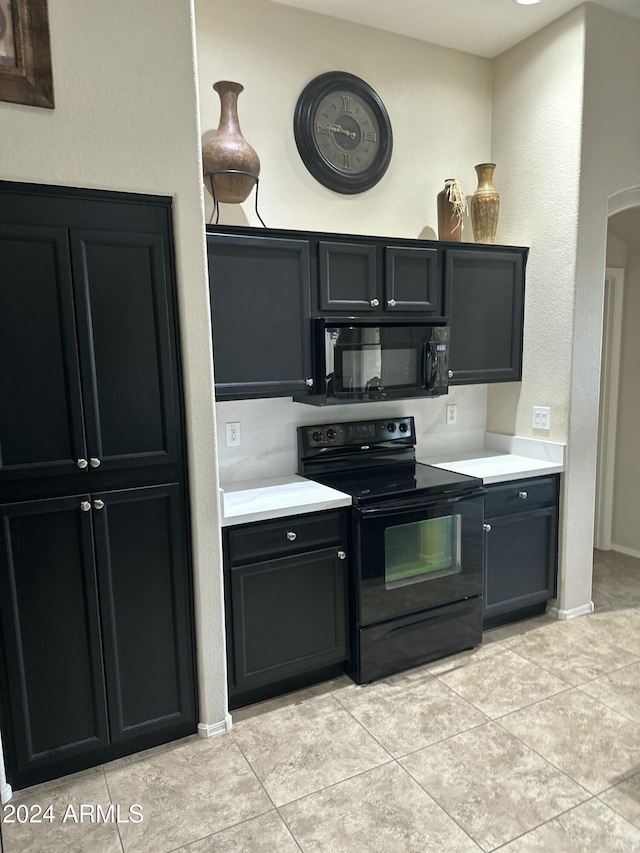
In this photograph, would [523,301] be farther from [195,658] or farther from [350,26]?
[195,658]

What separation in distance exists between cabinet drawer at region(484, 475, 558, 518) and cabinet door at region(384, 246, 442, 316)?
0.97 meters

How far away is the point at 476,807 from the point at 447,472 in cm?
150

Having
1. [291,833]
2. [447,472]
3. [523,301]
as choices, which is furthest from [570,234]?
[291,833]

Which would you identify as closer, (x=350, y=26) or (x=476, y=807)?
(x=476, y=807)

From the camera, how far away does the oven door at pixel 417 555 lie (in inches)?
104

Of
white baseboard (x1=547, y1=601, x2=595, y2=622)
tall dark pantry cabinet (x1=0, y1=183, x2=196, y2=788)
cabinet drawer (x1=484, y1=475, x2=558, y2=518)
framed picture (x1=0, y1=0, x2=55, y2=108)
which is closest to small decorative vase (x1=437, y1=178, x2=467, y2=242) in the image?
cabinet drawer (x1=484, y1=475, x2=558, y2=518)

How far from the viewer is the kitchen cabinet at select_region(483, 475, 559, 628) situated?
3082 millimetres

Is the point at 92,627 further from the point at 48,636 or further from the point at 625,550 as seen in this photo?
the point at 625,550

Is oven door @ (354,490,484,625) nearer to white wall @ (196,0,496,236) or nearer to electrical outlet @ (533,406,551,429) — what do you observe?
electrical outlet @ (533,406,551,429)

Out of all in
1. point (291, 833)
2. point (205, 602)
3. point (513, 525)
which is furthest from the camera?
point (513, 525)

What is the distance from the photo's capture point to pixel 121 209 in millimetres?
2049

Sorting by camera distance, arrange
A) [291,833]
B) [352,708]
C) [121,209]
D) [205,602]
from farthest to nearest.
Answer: [352,708]
[205,602]
[121,209]
[291,833]

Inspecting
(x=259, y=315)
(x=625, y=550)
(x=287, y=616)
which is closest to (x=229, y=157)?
(x=259, y=315)

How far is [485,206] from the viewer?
10.6ft
